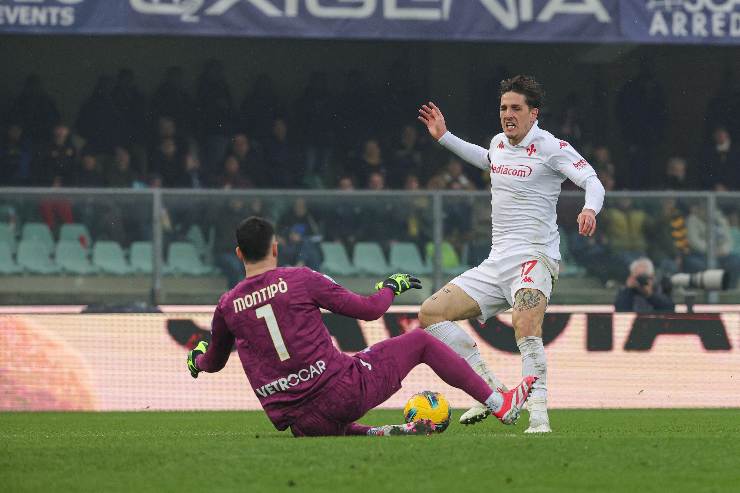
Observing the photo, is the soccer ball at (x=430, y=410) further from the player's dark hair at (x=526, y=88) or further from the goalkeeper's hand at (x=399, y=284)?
the player's dark hair at (x=526, y=88)

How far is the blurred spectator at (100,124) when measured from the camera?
1831 centimetres

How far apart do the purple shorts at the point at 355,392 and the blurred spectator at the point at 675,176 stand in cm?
1191

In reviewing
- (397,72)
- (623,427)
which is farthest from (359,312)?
(397,72)

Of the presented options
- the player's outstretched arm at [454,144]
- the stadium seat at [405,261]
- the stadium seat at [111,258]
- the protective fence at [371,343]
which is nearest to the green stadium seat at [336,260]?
the stadium seat at [405,261]

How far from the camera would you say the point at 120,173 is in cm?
1780

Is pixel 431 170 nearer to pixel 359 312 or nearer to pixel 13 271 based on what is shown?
pixel 13 271

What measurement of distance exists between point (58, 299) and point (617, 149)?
26.7ft

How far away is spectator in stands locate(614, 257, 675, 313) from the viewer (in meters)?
14.9

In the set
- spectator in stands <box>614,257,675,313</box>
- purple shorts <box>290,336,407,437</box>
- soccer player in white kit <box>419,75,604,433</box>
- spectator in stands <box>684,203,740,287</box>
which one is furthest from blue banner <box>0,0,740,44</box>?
purple shorts <box>290,336,407,437</box>

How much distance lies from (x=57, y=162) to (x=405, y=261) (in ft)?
14.7

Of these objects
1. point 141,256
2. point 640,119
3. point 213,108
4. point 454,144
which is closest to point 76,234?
point 141,256

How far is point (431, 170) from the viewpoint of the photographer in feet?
63.7

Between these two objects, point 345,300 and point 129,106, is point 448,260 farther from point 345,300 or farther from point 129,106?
point 345,300

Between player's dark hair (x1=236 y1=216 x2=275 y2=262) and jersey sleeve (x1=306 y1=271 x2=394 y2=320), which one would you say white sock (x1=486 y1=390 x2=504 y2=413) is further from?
player's dark hair (x1=236 y1=216 x2=275 y2=262)
